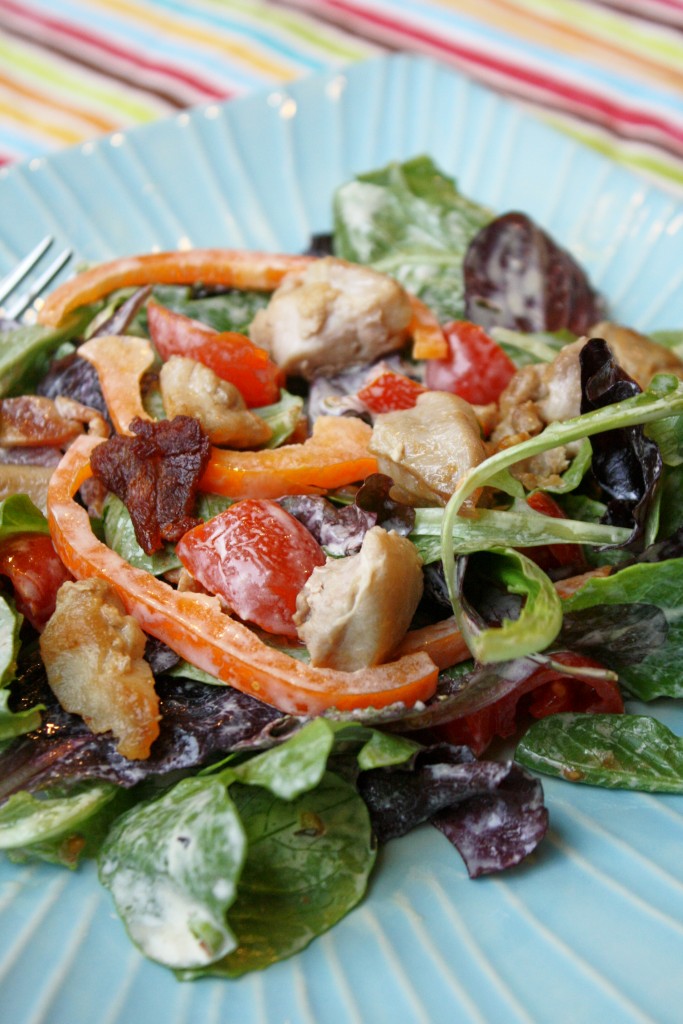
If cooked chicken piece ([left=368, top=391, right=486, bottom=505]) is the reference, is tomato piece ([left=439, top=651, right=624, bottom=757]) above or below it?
below

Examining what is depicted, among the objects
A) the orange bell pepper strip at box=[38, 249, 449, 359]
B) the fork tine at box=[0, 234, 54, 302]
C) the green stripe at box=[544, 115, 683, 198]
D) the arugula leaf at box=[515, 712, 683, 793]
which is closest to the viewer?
the arugula leaf at box=[515, 712, 683, 793]

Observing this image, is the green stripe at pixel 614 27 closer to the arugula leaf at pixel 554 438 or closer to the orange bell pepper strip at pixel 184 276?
the orange bell pepper strip at pixel 184 276

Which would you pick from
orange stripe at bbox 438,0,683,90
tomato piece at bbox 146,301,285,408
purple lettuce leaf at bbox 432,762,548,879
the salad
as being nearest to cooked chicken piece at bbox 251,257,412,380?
the salad

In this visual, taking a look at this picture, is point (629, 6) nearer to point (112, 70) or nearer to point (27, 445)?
point (112, 70)

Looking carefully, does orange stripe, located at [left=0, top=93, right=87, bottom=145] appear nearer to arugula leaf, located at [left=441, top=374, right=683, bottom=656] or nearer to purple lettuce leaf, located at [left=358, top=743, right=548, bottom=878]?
arugula leaf, located at [left=441, top=374, right=683, bottom=656]

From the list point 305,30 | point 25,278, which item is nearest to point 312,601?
point 25,278
